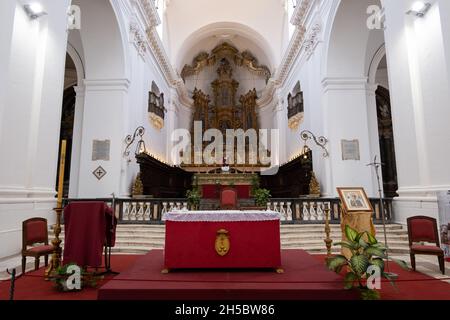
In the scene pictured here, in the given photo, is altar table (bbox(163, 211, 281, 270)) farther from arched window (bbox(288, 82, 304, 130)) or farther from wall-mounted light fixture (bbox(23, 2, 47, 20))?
arched window (bbox(288, 82, 304, 130))

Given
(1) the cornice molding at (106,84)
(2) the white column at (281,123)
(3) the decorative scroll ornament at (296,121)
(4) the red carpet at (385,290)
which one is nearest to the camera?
(4) the red carpet at (385,290)

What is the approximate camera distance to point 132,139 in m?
9.37

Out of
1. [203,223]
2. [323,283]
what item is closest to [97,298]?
[203,223]

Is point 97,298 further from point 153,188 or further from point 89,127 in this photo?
point 153,188

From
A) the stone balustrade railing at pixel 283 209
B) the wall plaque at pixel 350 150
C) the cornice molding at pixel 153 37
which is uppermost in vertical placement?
the cornice molding at pixel 153 37

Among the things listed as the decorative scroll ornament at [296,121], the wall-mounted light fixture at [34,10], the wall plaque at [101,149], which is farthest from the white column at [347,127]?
the wall-mounted light fixture at [34,10]

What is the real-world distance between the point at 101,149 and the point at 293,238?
6.56m

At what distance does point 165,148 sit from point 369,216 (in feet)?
40.0

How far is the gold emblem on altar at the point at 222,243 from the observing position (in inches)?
139

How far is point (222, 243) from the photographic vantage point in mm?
3551

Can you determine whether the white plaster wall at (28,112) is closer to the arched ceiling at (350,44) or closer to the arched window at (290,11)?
the arched ceiling at (350,44)

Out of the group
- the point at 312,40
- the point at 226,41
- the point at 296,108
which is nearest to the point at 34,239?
the point at 312,40

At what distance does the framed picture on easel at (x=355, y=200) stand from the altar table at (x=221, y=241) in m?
1.29

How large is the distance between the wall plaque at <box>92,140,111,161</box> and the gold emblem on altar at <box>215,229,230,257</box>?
6681mm
